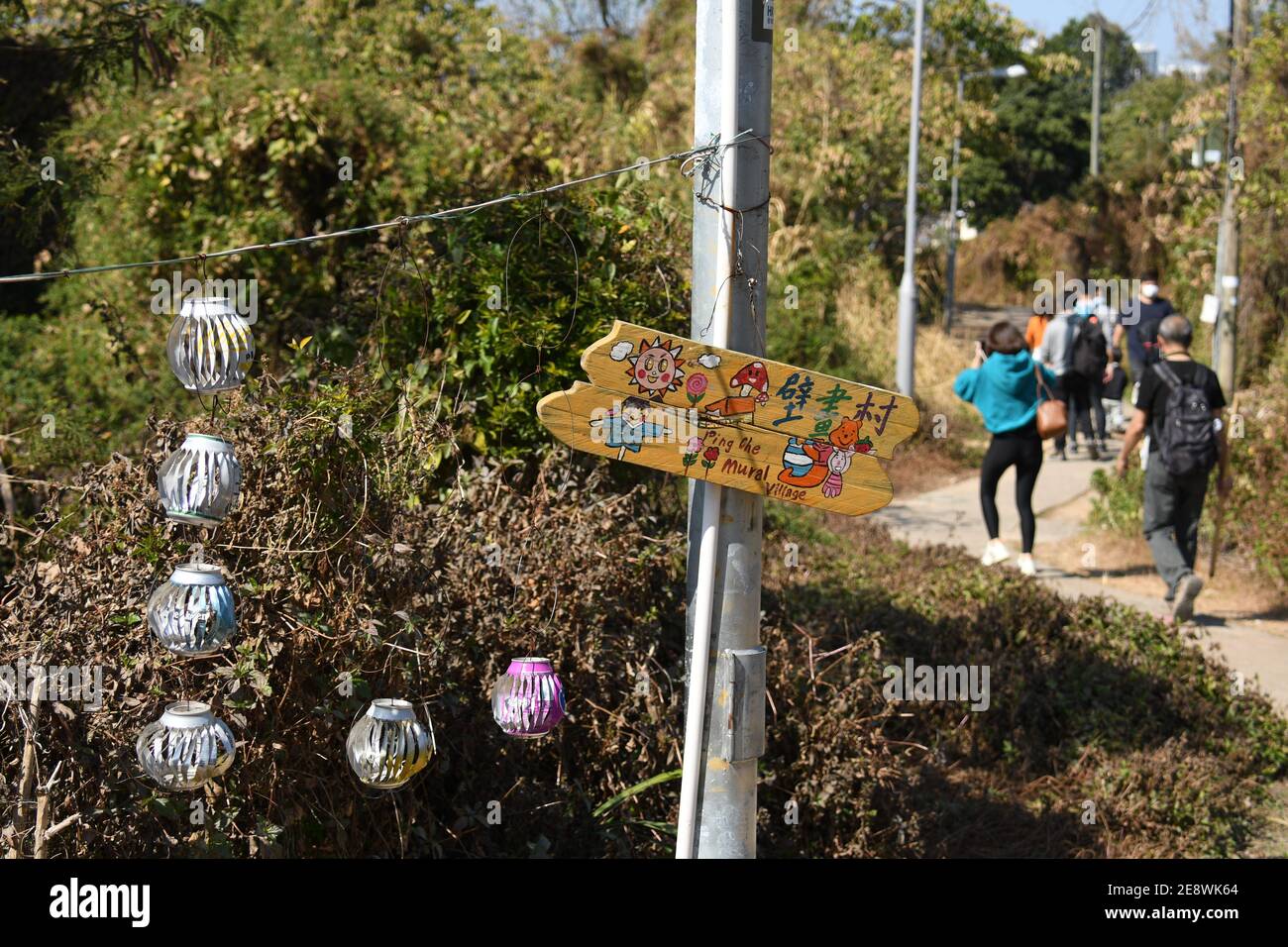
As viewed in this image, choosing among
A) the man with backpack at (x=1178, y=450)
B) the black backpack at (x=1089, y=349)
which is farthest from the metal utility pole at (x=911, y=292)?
the man with backpack at (x=1178, y=450)

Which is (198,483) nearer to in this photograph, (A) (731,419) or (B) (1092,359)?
(A) (731,419)

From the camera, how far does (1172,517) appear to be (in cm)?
742

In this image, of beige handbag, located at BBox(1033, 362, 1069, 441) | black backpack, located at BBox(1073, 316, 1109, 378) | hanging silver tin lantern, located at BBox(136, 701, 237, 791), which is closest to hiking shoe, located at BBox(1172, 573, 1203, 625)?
beige handbag, located at BBox(1033, 362, 1069, 441)

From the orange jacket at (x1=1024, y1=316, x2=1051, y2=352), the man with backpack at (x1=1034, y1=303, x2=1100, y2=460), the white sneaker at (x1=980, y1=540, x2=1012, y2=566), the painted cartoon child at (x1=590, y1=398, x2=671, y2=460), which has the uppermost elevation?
the orange jacket at (x1=1024, y1=316, x2=1051, y2=352)

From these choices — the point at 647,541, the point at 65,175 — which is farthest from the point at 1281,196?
the point at 65,175

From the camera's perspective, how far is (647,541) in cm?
489

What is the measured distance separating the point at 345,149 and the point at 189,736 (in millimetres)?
6654

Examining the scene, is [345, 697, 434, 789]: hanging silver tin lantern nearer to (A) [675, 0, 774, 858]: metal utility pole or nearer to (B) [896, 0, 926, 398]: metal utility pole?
(A) [675, 0, 774, 858]: metal utility pole

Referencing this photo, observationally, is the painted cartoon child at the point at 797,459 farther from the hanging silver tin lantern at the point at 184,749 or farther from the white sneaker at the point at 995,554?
the white sneaker at the point at 995,554

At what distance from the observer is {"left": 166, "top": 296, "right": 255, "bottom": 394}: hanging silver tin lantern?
10.0 ft

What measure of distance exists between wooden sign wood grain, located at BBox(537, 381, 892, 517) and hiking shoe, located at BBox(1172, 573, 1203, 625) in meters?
4.32

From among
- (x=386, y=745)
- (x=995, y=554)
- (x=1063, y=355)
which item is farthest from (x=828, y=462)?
(x=1063, y=355)

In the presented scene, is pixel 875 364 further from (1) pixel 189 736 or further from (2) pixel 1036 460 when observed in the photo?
(1) pixel 189 736

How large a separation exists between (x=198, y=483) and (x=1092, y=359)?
38.7 feet
